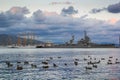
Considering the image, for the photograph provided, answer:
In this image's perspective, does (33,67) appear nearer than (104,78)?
No

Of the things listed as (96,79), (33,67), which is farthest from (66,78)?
(33,67)

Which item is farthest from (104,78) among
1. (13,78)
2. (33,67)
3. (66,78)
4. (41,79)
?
(33,67)

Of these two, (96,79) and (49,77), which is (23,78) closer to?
(49,77)

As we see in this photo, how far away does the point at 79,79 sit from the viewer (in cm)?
6106

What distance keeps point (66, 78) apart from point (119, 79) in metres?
9.99

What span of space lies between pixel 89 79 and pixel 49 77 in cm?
820

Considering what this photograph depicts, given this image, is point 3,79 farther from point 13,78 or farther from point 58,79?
point 58,79

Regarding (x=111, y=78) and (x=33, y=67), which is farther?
(x=33, y=67)

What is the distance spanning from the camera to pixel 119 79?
60375 mm

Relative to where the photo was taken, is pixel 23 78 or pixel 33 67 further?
pixel 33 67

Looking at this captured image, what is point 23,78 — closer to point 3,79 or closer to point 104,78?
point 3,79

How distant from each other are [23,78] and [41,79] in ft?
12.2

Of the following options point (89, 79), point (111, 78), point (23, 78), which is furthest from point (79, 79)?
point (23, 78)

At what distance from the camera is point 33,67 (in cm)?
8669
